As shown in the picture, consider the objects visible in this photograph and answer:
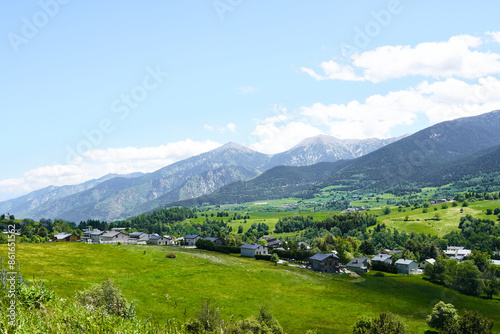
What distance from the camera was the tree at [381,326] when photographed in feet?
138

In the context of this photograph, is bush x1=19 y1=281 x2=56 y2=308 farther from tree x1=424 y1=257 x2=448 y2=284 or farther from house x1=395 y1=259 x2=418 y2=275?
house x1=395 y1=259 x2=418 y2=275

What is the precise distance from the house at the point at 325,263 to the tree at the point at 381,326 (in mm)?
63346

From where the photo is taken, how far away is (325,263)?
11162cm

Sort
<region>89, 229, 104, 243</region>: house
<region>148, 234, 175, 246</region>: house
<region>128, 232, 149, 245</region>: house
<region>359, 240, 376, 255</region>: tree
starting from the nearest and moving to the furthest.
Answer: <region>89, 229, 104, 243</region>: house
<region>359, 240, 376, 255</region>: tree
<region>148, 234, 175, 246</region>: house
<region>128, 232, 149, 245</region>: house

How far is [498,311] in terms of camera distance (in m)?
76.1

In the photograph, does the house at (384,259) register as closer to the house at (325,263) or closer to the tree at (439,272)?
the tree at (439,272)

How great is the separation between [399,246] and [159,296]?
149268 mm

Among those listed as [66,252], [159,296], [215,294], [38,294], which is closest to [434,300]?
[215,294]

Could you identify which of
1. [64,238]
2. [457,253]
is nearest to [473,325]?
[457,253]

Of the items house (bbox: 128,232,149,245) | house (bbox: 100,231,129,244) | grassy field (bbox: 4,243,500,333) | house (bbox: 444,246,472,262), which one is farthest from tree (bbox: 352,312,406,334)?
house (bbox: 128,232,149,245)

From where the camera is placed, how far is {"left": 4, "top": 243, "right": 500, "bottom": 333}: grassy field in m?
57.0

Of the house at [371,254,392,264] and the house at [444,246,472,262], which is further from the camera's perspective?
the house at [444,246,472,262]

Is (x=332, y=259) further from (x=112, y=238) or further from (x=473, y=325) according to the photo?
(x=112, y=238)

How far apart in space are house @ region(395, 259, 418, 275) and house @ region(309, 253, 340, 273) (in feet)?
80.0
